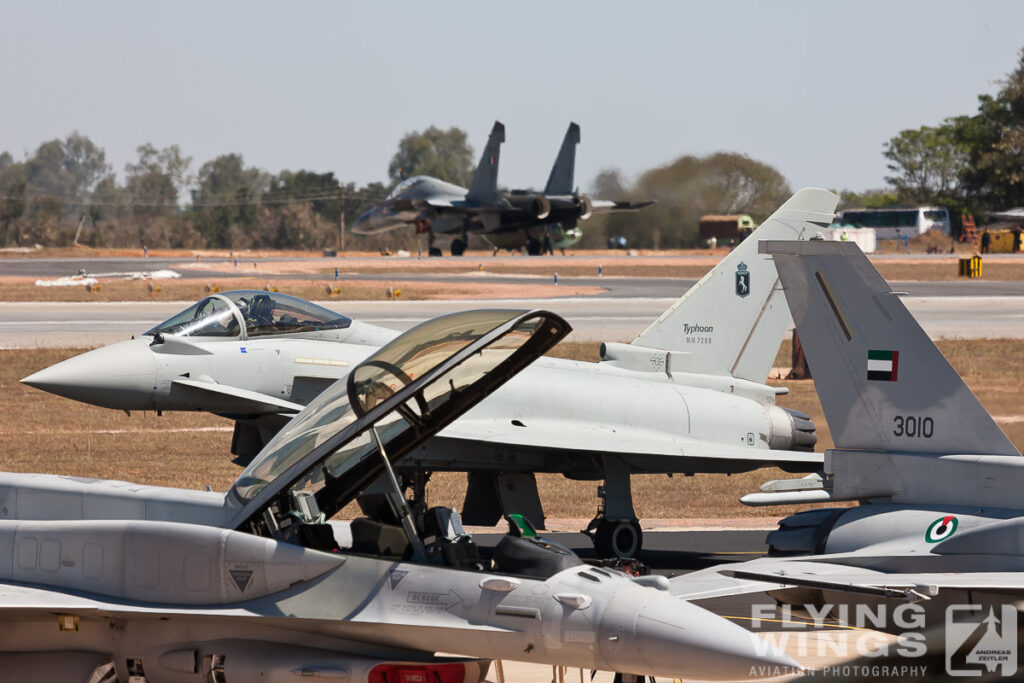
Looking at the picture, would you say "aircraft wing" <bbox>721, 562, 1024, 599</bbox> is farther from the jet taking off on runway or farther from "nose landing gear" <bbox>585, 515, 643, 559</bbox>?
the jet taking off on runway

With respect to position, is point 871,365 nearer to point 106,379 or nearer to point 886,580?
point 886,580

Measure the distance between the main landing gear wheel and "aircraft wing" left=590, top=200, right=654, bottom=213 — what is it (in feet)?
177

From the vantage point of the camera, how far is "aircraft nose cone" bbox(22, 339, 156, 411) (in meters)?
14.4

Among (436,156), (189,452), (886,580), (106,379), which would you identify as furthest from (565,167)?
(436,156)

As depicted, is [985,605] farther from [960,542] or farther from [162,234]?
[162,234]

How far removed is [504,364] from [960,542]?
3551 millimetres

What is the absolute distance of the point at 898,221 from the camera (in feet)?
306

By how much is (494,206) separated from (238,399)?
54857mm

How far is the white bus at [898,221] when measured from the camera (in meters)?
92.3

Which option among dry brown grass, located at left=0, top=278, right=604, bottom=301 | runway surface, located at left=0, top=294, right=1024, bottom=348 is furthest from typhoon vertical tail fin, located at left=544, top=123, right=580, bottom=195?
runway surface, located at left=0, top=294, right=1024, bottom=348

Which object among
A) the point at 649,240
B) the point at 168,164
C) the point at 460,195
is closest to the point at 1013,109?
the point at 649,240

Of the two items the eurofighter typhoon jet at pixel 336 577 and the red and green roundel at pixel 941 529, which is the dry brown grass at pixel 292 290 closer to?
the red and green roundel at pixel 941 529

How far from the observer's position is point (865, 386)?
9805 mm

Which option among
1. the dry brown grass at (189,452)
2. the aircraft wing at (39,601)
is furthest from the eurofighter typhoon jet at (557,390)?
the aircraft wing at (39,601)
